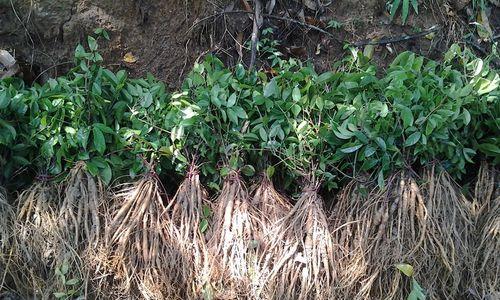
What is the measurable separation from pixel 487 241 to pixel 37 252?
207cm

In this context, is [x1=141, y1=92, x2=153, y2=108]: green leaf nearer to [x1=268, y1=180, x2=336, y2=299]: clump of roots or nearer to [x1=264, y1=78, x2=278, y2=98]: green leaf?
[x1=264, y1=78, x2=278, y2=98]: green leaf

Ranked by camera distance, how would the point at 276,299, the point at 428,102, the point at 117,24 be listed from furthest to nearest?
the point at 117,24 < the point at 428,102 < the point at 276,299

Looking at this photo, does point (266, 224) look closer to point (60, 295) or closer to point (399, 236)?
point (399, 236)

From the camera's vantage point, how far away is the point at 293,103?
10.5 ft

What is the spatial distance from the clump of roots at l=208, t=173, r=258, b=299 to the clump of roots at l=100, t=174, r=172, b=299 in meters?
0.22

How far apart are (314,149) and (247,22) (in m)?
1.04

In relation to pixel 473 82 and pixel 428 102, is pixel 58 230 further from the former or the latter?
pixel 473 82

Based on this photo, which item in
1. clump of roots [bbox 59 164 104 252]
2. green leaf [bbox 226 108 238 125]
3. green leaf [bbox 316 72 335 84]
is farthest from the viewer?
green leaf [bbox 316 72 335 84]

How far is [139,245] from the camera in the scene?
9.80ft

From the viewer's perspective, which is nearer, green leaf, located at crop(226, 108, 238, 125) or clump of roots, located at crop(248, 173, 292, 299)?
clump of roots, located at crop(248, 173, 292, 299)

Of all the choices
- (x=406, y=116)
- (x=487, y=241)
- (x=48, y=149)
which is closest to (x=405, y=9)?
(x=406, y=116)

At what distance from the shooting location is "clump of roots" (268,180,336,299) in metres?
2.92

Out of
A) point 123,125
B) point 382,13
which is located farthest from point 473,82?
point 123,125

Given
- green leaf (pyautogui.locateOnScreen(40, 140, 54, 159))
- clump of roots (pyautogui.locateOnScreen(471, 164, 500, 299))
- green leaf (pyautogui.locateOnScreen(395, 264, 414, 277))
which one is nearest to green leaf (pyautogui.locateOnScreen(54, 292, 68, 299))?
green leaf (pyautogui.locateOnScreen(40, 140, 54, 159))
